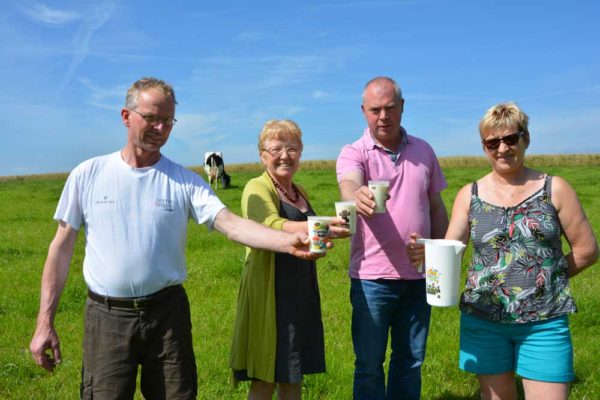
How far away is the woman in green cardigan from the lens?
338cm

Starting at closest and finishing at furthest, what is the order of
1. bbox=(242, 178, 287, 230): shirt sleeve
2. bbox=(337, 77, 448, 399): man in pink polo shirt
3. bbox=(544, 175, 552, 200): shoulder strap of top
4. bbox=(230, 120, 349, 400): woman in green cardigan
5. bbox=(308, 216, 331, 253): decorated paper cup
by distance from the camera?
1. bbox=(308, 216, 331, 253): decorated paper cup
2. bbox=(544, 175, 552, 200): shoulder strap of top
3. bbox=(242, 178, 287, 230): shirt sleeve
4. bbox=(230, 120, 349, 400): woman in green cardigan
5. bbox=(337, 77, 448, 399): man in pink polo shirt

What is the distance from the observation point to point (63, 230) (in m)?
3.06

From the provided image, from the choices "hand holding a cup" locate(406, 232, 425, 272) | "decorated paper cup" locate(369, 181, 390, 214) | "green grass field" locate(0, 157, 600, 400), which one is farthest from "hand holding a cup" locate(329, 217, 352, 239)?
"green grass field" locate(0, 157, 600, 400)

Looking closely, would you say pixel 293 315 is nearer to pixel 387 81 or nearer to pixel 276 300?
pixel 276 300

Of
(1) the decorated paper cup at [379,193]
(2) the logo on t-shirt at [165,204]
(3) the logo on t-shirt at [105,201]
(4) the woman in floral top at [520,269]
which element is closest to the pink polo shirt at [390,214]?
(1) the decorated paper cup at [379,193]

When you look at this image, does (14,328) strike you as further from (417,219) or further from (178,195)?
(417,219)

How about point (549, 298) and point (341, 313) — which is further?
point (341, 313)

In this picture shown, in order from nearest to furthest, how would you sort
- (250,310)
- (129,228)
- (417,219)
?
(129,228), (250,310), (417,219)

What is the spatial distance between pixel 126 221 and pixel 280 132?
1012 millimetres

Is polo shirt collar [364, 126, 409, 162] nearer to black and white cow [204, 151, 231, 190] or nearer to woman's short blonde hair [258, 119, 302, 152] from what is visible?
woman's short blonde hair [258, 119, 302, 152]

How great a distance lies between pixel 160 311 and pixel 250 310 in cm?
56

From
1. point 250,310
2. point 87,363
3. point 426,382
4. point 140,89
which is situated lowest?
point 426,382

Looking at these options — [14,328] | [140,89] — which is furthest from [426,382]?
[14,328]

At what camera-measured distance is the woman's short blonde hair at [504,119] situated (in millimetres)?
3092
